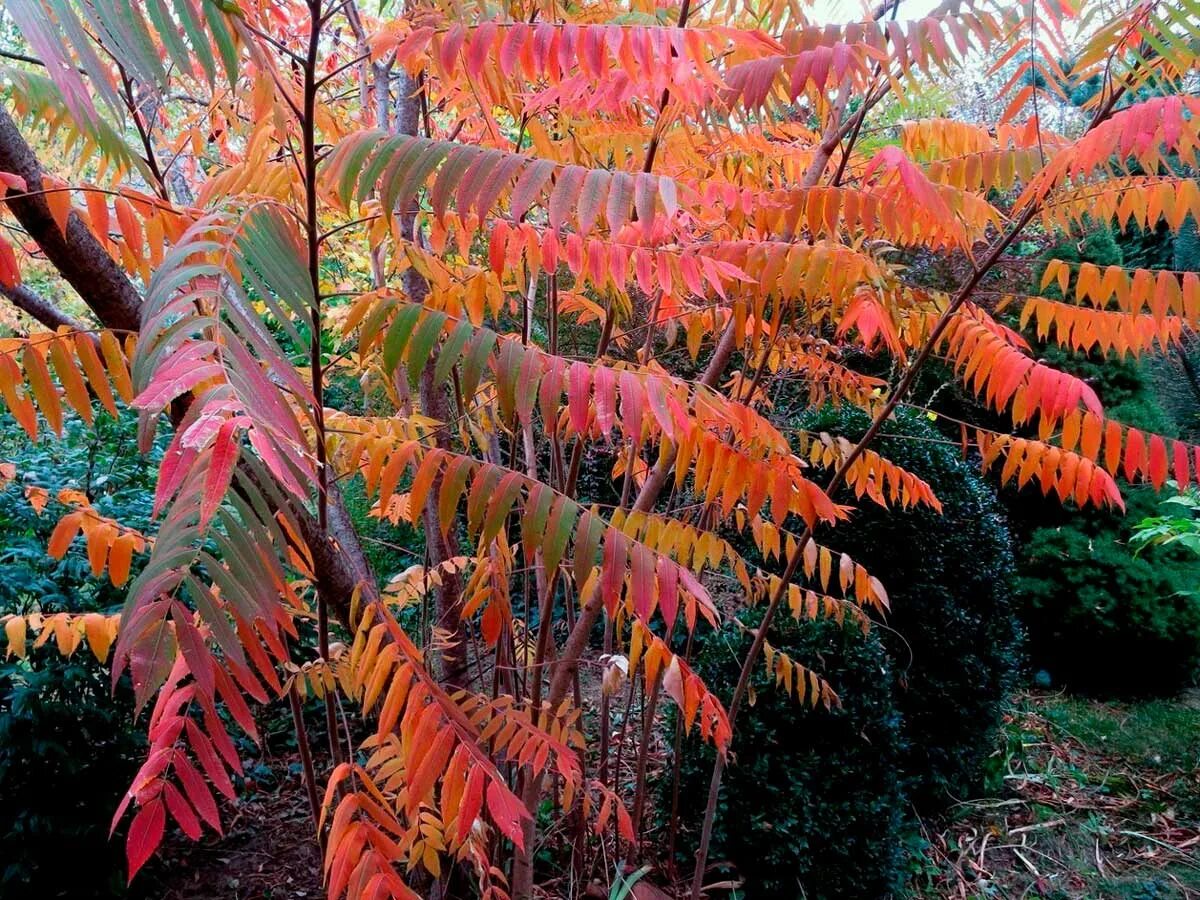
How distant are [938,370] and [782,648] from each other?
3.75 metres

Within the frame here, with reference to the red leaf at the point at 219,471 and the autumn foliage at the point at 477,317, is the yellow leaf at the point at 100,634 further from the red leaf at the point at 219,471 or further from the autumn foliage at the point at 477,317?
the red leaf at the point at 219,471

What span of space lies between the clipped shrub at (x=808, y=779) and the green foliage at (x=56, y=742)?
2.37 m

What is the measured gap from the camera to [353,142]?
1.37 meters

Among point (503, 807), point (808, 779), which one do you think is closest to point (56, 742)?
point (503, 807)

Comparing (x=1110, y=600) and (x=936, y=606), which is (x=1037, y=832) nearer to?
(x=936, y=606)

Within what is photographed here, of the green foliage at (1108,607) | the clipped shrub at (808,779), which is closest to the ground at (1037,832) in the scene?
the green foliage at (1108,607)

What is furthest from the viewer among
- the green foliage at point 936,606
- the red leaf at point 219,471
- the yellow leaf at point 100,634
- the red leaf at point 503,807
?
the green foliage at point 936,606

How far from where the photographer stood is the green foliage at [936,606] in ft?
12.4

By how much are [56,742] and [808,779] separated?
9.72 ft

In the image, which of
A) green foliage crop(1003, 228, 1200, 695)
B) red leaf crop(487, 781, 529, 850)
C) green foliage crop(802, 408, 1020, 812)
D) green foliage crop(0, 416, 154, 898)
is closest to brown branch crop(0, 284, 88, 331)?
red leaf crop(487, 781, 529, 850)

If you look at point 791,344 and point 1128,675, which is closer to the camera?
point 791,344

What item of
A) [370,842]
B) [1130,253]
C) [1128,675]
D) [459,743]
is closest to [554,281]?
[459,743]

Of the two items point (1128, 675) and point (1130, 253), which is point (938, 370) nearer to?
point (1128, 675)

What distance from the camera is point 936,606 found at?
3.81m
